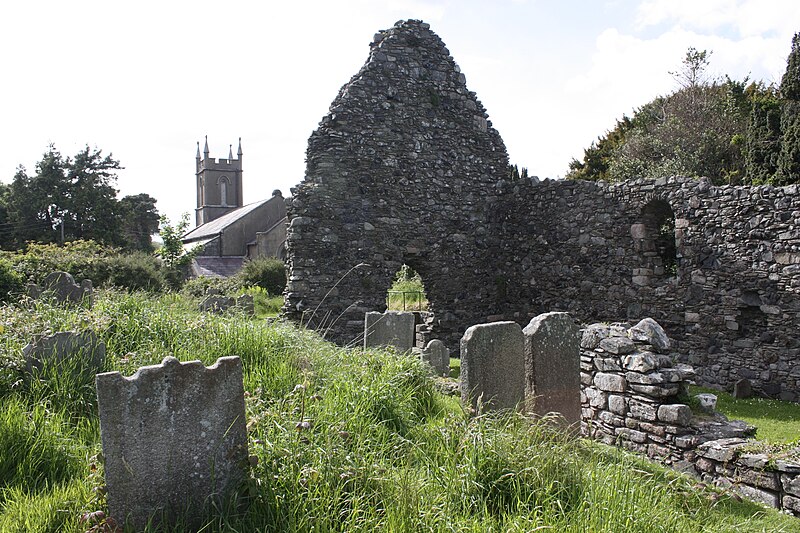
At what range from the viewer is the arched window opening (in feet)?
224

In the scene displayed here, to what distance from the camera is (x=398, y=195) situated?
13406 mm

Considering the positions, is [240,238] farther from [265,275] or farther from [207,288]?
[207,288]

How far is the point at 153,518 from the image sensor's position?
3.39 metres

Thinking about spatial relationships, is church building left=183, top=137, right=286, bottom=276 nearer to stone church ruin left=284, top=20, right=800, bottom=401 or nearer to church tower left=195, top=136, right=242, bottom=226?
church tower left=195, top=136, right=242, bottom=226

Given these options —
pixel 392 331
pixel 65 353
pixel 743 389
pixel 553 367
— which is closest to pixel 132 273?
pixel 392 331

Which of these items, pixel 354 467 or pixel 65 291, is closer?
pixel 354 467

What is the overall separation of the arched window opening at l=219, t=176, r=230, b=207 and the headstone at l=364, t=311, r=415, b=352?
206 feet

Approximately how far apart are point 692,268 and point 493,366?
6.79 meters

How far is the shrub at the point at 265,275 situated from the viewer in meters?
27.0

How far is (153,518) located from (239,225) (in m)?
41.7

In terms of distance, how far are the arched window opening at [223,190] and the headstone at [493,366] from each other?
6630 cm

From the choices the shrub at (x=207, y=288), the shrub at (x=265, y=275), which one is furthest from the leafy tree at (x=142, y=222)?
the shrub at (x=207, y=288)

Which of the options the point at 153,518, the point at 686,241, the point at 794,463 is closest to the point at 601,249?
the point at 686,241

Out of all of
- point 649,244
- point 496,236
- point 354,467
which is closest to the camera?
point 354,467
